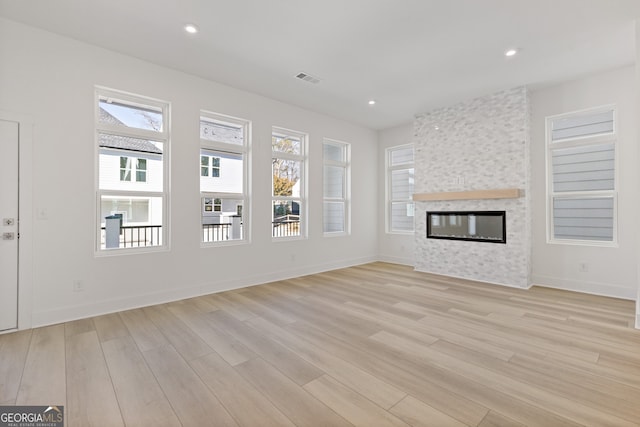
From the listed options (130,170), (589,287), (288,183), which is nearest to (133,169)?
(130,170)

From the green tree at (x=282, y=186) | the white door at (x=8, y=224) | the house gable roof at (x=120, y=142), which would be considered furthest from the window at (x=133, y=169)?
the green tree at (x=282, y=186)

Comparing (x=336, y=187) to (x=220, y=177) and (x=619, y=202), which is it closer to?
(x=220, y=177)

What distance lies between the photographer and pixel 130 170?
3.79 meters

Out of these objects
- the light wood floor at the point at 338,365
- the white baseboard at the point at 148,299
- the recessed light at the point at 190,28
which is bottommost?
the light wood floor at the point at 338,365

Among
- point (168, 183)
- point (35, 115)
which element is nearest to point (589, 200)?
point (168, 183)

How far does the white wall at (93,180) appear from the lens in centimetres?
312

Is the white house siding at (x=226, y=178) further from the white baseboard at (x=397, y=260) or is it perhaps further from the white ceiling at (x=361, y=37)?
the white baseboard at (x=397, y=260)

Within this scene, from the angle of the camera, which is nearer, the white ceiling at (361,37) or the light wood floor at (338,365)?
the light wood floor at (338,365)

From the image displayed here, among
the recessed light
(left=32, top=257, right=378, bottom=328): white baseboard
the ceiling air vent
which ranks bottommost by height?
(left=32, top=257, right=378, bottom=328): white baseboard

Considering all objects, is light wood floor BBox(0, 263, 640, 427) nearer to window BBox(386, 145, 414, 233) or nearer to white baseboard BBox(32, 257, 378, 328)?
white baseboard BBox(32, 257, 378, 328)

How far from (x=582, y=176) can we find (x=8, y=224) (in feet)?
23.8

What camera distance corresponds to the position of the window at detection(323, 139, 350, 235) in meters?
6.26

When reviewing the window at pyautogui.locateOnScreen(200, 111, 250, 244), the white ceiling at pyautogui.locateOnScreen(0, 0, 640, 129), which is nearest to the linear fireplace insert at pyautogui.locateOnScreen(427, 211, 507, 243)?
the white ceiling at pyautogui.locateOnScreen(0, 0, 640, 129)

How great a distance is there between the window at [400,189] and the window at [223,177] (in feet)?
11.8
